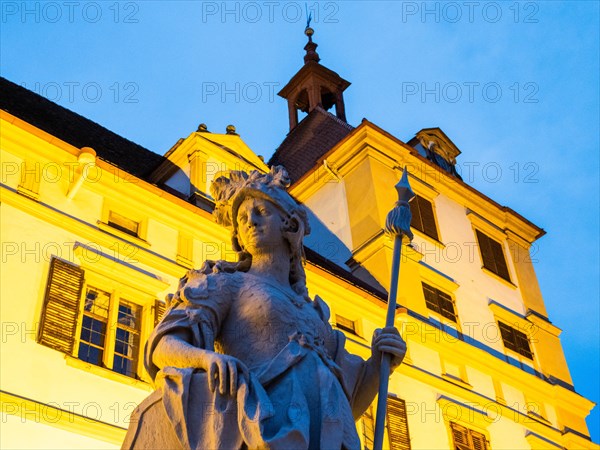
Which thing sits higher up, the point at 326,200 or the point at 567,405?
the point at 326,200

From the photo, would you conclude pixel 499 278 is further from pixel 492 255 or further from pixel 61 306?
pixel 61 306

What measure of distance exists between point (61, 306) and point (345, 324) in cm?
703

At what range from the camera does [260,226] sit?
16.4 ft

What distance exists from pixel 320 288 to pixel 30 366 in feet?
23.7

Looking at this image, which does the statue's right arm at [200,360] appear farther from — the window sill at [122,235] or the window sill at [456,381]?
the window sill at [456,381]

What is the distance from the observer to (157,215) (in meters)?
17.4

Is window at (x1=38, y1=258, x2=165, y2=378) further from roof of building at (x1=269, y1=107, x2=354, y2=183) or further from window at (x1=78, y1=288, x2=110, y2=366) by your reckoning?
roof of building at (x1=269, y1=107, x2=354, y2=183)

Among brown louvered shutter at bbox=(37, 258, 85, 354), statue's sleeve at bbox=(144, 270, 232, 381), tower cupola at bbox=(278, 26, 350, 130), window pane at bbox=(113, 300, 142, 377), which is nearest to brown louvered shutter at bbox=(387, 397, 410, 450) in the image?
window pane at bbox=(113, 300, 142, 377)

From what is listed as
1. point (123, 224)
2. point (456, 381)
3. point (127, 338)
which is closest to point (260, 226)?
point (127, 338)

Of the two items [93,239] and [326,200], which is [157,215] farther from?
[326,200]

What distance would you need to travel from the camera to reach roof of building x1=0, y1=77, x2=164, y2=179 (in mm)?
19219

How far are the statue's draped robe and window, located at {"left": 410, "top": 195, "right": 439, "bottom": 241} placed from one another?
19.9 meters

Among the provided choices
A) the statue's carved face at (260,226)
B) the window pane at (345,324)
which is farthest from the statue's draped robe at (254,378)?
the window pane at (345,324)

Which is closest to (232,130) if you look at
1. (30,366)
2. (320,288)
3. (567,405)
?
(320,288)
